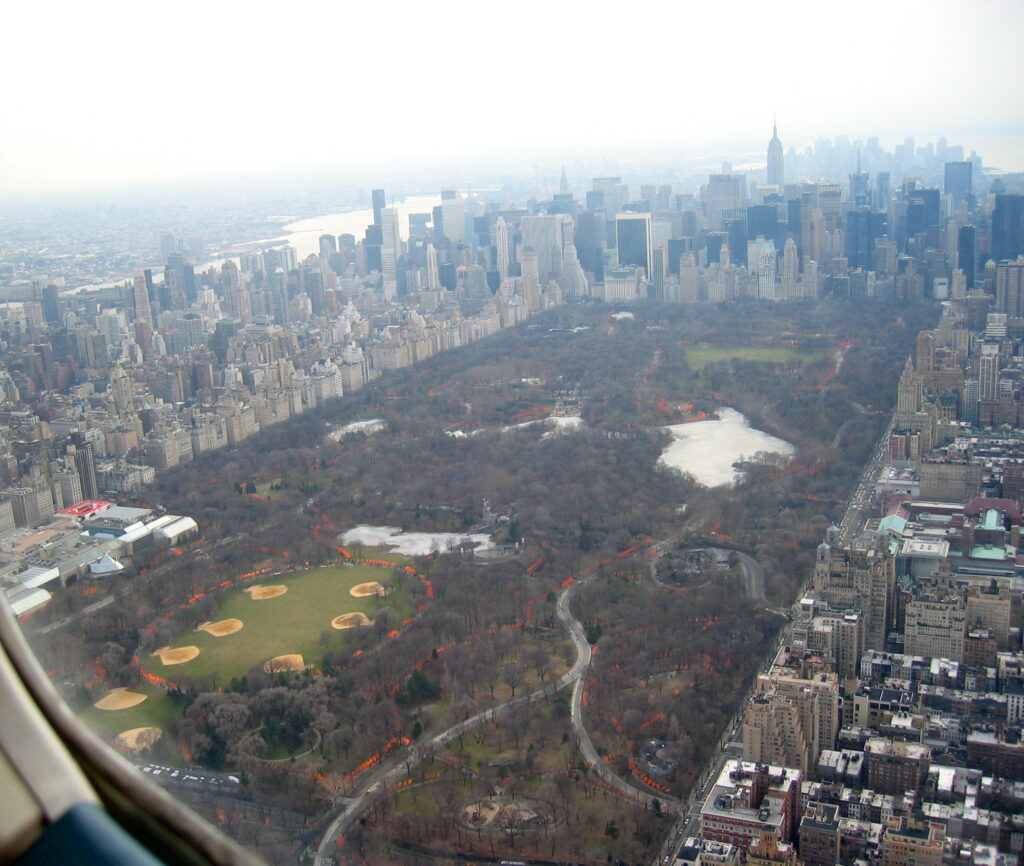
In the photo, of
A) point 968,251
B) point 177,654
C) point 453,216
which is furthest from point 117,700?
point 453,216

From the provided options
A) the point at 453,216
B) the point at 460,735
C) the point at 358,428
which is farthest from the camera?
the point at 453,216

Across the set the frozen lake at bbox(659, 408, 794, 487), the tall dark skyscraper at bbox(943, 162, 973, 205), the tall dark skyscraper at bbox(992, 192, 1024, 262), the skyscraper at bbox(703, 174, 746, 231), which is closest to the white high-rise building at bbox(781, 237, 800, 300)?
the tall dark skyscraper at bbox(943, 162, 973, 205)

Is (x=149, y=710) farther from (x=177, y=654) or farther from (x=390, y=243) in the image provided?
(x=390, y=243)

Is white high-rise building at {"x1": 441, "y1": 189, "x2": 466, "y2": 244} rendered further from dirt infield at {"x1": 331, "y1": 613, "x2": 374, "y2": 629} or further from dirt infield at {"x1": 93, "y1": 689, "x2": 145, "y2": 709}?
dirt infield at {"x1": 93, "y1": 689, "x2": 145, "y2": 709}

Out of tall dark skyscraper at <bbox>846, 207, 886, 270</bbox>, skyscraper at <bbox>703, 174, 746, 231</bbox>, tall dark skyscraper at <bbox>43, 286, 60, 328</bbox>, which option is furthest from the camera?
skyscraper at <bbox>703, 174, 746, 231</bbox>

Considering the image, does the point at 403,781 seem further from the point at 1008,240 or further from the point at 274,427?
the point at 1008,240

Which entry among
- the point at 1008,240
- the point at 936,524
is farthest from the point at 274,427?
the point at 1008,240

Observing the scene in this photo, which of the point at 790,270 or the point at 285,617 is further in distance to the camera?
the point at 790,270
